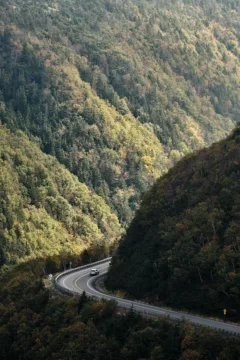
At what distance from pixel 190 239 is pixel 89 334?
14015 mm

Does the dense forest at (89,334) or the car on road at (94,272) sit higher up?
the dense forest at (89,334)

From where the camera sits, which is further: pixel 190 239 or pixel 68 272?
pixel 68 272

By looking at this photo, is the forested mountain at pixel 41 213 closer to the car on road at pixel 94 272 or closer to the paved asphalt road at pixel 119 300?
the paved asphalt road at pixel 119 300

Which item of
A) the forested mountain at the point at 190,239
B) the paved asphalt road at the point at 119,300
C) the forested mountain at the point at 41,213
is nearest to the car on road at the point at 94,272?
the paved asphalt road at the point at 119,300

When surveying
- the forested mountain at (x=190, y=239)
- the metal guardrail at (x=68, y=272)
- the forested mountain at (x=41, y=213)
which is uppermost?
the forested mountain at (x=190, y=239)

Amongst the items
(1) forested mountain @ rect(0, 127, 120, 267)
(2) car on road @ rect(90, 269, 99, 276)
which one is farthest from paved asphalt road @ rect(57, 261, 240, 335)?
(1) forested mountain @ rect(0, 127, 120, 267)

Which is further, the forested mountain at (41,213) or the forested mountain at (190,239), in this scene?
the forested mountain at (41,213)

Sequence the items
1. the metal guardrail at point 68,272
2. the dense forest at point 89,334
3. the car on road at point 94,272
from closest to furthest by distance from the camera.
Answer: the dense forest at point 89,334 → the metal guardrail at point 68,272 → the car on road at point 94,272

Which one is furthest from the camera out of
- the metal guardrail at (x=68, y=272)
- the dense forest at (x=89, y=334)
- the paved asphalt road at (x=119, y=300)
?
the metal guardrail at (x=68, y=272)

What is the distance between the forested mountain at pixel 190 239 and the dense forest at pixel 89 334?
6.59 meters

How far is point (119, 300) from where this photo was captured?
228ft

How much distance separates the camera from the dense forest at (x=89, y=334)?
4850 centimetres

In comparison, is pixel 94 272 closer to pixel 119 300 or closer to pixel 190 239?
pixel 119 300

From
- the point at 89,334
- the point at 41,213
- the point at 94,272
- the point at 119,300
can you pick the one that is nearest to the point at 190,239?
the point at 119,300
